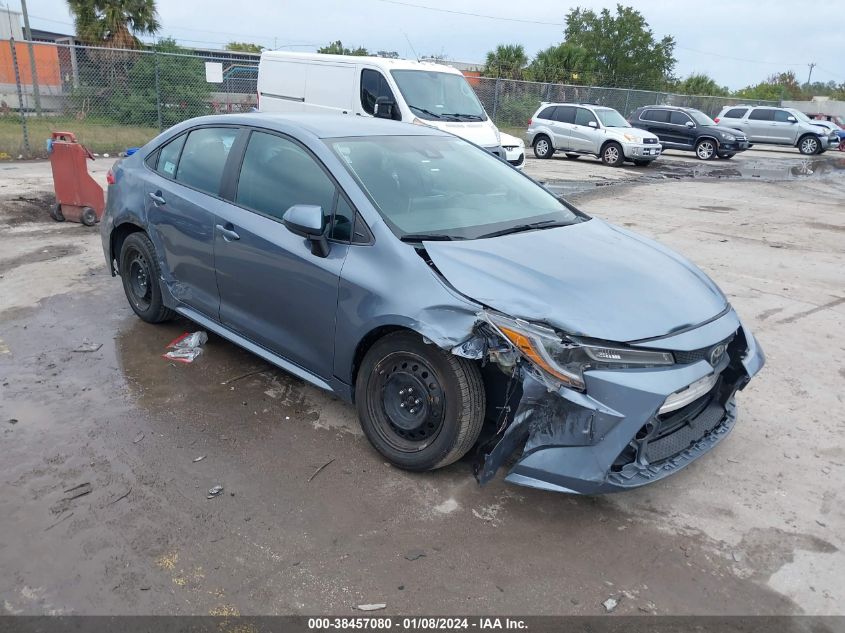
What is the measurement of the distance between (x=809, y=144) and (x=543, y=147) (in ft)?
Answer: 45.0

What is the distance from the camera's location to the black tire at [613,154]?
19.6m

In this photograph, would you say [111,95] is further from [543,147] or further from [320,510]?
[320,510]

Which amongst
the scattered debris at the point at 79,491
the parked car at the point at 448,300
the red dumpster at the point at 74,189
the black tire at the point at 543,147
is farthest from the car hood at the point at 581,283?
the black tire at the point at 543,147

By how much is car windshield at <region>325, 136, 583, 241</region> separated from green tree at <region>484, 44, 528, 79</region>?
104ft

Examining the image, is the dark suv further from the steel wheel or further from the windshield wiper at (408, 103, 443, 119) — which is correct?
the windshield wiper at (408, 103, 443, 119)

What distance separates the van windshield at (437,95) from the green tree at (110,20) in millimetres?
17113

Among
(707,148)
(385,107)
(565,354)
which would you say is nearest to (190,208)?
(565,354)

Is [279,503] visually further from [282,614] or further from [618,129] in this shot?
[618,129]

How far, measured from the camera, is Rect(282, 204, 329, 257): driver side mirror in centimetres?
347

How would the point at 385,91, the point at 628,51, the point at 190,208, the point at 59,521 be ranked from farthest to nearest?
→ the point at 628,51
the point at 385,91
the point at 190,208
the point at 59,521

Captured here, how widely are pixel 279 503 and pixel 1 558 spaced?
116 cm

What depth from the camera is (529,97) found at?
2684 centimetres

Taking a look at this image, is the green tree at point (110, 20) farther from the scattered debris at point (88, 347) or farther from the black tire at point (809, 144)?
the black tire at point (809, 144)

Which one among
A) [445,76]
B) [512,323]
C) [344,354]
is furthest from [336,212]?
[445,76]
